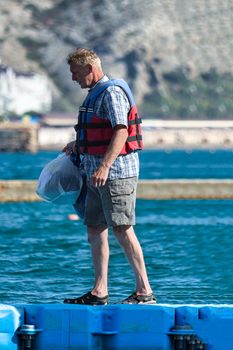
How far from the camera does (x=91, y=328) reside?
6242 mm

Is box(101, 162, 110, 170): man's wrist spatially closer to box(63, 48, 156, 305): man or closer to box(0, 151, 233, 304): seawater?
box(63, 48, 156, 305): man

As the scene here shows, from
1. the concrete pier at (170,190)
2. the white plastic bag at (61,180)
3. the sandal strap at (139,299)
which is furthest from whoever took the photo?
the concrete pier at (170,190)

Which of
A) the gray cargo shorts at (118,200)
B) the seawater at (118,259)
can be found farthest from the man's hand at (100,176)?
the seawater at (118,259)

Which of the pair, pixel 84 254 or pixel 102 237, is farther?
pixel 84 254

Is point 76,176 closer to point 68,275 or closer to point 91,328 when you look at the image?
point 91,328

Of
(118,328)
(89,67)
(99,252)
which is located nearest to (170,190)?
(99,252)

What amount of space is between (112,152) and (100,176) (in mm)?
149

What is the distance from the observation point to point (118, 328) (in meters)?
6.25

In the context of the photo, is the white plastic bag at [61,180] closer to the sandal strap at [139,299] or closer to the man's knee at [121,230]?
the man's knee at [121,230]

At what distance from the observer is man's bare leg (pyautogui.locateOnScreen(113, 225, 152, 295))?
6.93 metres

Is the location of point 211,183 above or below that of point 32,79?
below

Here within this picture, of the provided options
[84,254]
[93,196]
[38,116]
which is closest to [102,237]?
[93,196]

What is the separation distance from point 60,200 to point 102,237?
66 cm

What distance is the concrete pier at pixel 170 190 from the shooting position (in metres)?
A: 14.9
